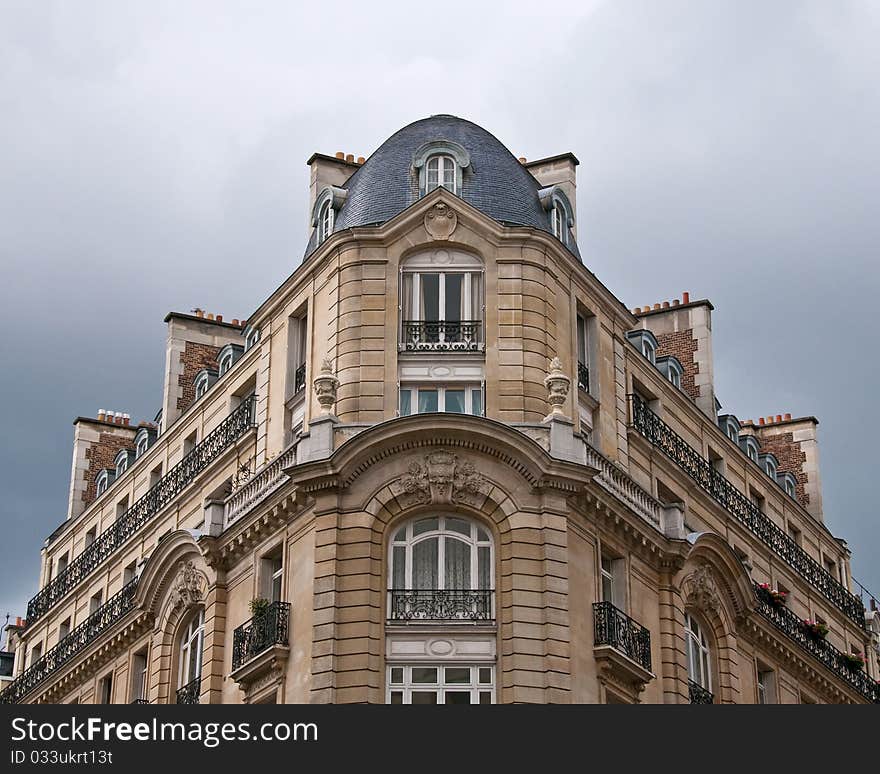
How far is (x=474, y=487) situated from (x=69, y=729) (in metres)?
8.51

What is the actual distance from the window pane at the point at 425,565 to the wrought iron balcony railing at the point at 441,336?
391 centimetres

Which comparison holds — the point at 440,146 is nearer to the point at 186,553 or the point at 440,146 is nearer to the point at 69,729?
the point at 186,553

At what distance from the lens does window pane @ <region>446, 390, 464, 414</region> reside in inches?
1375

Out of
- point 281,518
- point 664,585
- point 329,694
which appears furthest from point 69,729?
point 664,585

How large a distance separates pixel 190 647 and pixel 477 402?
7691 millimetres

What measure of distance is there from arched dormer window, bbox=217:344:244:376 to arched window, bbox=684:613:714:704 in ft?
38.7

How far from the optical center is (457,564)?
108ft

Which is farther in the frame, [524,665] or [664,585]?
[664,585]

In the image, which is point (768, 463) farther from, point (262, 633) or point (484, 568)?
point (262, 633)

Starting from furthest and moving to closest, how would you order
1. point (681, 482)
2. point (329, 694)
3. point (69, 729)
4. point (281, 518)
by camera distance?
1. point (681, 482)
2. point (281, 518)
3. point (329, 694)
4. point (69, 729)

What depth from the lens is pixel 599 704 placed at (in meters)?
31.8

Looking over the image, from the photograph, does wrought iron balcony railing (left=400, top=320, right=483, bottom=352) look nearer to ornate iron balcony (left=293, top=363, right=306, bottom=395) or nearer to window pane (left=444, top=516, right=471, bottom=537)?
ornate iron balcony (left=293, top=363, right=306, bottom=395)

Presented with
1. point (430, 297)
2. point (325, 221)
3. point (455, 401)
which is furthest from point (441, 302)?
point (325, 221)

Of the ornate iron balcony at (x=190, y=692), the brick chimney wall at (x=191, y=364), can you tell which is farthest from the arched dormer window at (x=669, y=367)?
the ornate iron balcony at (x=190, y=692)
